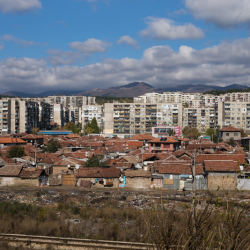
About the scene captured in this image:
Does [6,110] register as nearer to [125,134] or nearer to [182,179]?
[125,134]

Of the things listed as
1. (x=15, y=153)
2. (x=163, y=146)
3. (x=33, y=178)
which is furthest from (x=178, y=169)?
(x=15, y=153)

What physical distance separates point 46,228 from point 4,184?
47.6ft

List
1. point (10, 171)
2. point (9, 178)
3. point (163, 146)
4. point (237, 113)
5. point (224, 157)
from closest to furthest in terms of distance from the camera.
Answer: point (9, 178)
point (10, 171)
point (224, 157)
point (163, 146)
point (237, 113)

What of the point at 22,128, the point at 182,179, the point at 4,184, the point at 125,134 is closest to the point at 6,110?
the point at 22,128

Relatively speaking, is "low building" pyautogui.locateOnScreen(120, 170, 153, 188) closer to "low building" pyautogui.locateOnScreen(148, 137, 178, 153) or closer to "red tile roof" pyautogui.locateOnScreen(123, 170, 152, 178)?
"red tile roof" pyautogui.locateOnScreen(123, 170, 152, 178)

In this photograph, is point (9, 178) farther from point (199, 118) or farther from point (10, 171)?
point (199, 118)

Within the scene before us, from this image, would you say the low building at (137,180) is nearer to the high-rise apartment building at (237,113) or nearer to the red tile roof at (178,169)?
the red tile roof at (178,169)

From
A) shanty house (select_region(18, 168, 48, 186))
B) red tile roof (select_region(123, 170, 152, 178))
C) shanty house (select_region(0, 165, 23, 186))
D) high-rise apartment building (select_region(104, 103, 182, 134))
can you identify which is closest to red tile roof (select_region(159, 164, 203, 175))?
red tile roof (select_region(123, 170, 152, 178))

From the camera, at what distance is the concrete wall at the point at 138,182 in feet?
91.5

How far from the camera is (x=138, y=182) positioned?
91.9ft

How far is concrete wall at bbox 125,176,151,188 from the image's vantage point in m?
27.9

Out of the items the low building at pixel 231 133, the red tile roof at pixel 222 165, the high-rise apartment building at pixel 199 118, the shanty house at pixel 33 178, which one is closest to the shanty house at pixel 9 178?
the shanty house at pixel 33 178

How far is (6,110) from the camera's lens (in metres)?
90.9

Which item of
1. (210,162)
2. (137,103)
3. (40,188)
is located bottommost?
(40,188)
